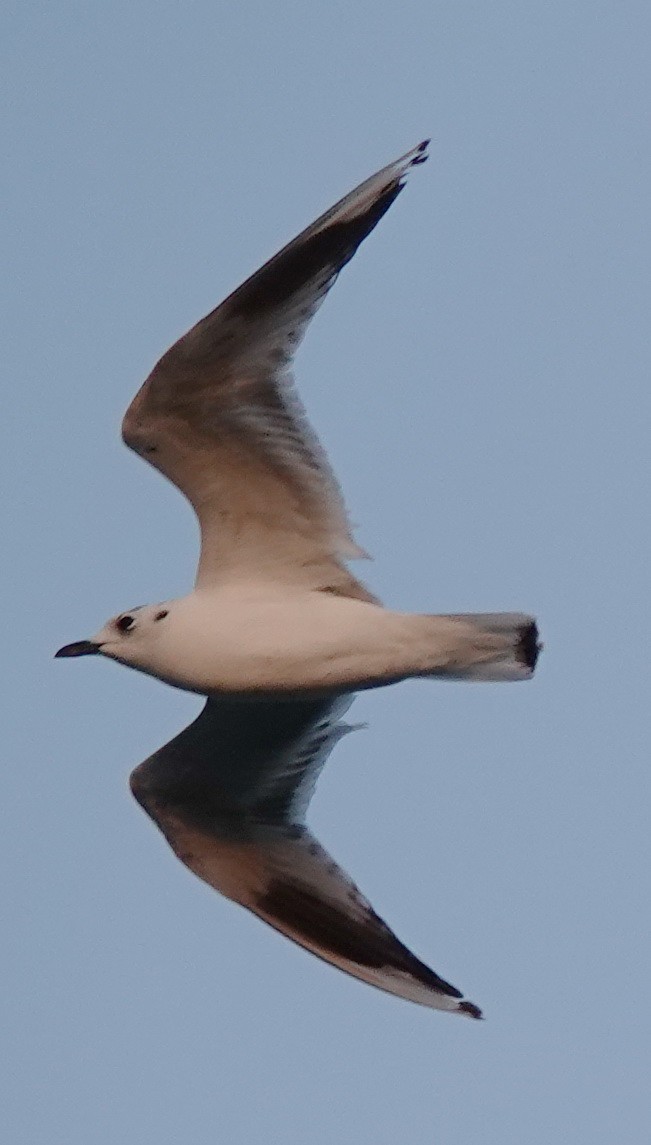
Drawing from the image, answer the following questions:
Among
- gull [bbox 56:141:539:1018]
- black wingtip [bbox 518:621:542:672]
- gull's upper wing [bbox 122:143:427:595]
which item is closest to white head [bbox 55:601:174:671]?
gull [bbox 56:141:539:1018]

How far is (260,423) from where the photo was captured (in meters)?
8.18

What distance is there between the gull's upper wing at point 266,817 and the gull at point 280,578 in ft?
0.05

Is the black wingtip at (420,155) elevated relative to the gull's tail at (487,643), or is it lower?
elevated

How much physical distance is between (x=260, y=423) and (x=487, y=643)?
111 cm

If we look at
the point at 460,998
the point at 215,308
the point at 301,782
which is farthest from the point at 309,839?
the point at 215,308

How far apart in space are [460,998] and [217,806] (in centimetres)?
140

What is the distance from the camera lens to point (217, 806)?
29.5ft

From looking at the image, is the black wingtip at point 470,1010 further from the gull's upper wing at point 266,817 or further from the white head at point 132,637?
the white head at point 132,637

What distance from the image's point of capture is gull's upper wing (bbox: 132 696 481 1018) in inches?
335

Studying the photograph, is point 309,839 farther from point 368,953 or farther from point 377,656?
point 377,656

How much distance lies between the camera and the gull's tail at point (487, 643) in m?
7.98

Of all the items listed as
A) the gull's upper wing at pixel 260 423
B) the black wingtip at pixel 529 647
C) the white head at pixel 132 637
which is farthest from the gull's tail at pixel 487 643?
the white head at pixel 132 637

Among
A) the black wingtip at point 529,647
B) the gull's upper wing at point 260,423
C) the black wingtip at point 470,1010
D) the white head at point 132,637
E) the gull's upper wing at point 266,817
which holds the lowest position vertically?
the black wingtip at point 470,1010

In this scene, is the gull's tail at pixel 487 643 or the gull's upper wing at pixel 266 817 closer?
the gull's tail at pixel 487 643
